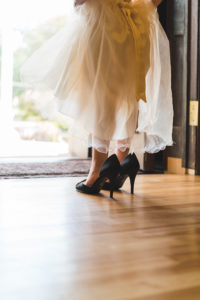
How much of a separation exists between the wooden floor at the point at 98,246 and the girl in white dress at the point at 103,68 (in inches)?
10.4

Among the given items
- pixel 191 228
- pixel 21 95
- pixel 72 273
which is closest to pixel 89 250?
pixel 72 273

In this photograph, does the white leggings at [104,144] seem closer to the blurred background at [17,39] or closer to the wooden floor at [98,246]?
the wooden floor at [98,246]

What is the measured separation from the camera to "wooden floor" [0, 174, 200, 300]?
857 mm

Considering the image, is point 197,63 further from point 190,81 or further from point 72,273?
point 72,273

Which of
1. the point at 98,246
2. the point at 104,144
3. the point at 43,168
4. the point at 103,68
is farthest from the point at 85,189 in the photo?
the point at 43,168

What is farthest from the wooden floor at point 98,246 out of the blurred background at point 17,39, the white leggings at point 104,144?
the blurred background at point 17,39

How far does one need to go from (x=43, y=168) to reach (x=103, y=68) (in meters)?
1.25

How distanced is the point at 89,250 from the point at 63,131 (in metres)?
5.38

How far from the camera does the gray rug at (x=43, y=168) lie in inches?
101

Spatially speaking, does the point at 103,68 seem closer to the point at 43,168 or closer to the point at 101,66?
the point at 101,66

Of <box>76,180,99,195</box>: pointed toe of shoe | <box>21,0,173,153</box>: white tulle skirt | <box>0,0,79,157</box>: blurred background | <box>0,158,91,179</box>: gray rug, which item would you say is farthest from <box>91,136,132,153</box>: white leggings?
<box>0,0,79,157</box>: blurred background

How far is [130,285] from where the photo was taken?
876mm

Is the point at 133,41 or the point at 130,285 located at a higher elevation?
the point at 133,41

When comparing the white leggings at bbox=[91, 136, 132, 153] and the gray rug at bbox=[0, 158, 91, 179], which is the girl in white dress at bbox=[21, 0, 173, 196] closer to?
the white leggings at bbox=[91, 136, 132, 153]
